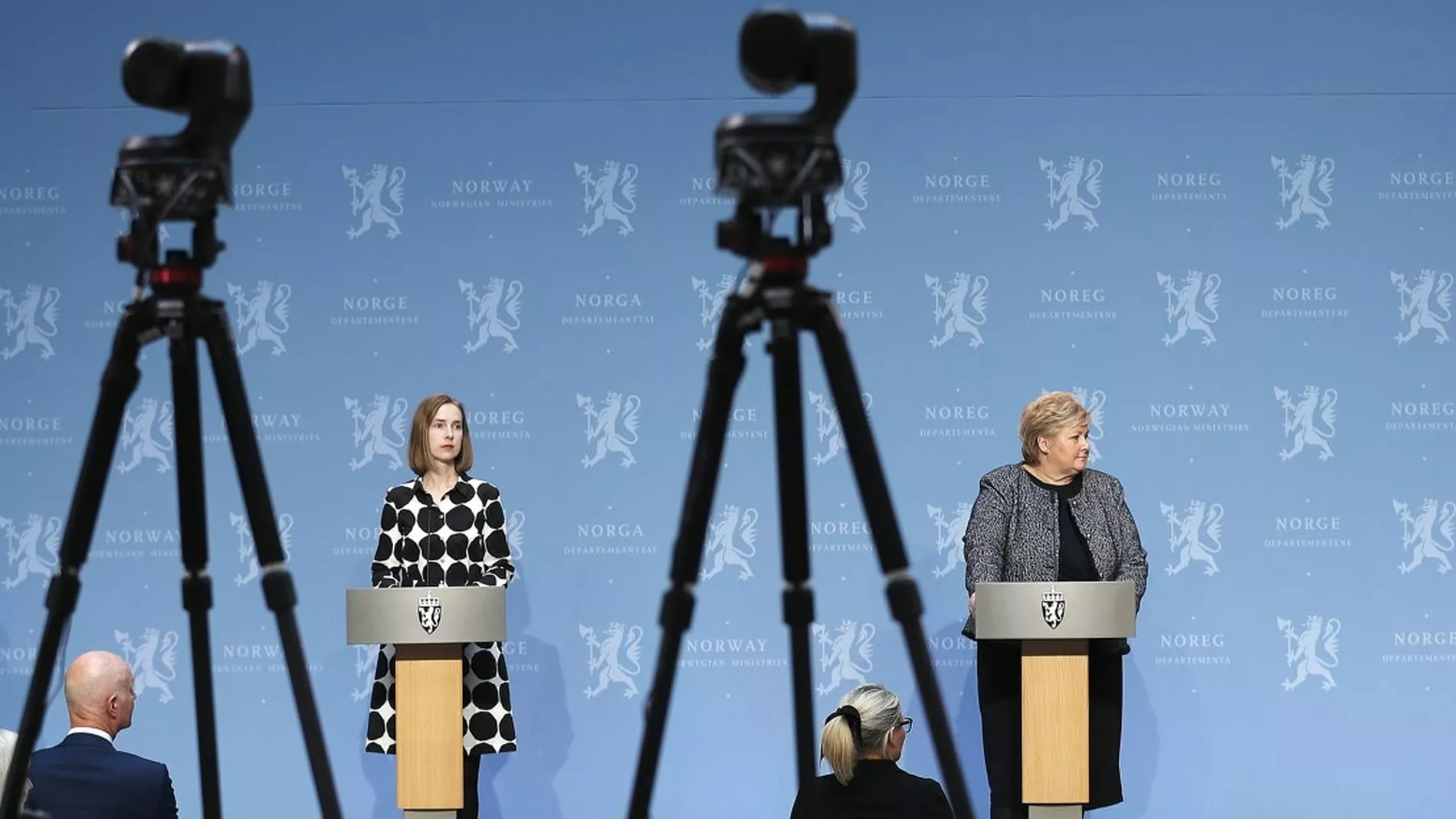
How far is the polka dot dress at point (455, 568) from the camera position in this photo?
194 inches

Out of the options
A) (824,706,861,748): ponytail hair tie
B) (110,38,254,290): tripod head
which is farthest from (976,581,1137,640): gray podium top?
(110,38,254,290): tripod head

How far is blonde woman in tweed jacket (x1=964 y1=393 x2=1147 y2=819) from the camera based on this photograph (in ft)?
15.3

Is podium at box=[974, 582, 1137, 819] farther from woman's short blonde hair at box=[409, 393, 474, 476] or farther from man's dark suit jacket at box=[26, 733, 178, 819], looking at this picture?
man's dark suit jacket at box=[26, 733, 178, 819]

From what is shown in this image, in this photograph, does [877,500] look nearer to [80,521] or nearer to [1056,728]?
[80,521]

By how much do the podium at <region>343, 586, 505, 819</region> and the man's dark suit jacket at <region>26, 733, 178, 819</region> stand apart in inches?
54.9

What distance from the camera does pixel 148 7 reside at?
626 centimetres

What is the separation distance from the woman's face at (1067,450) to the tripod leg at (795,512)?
9.16 feet

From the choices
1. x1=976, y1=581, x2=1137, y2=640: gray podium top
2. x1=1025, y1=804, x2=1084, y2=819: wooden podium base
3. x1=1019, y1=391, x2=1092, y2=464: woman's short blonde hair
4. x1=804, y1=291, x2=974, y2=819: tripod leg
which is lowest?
x1=1025, y1=804, x2=1084, y2=819: wooden podium base

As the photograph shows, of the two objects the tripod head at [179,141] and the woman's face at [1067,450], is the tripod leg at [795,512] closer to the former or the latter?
the tripod head at [179,141]

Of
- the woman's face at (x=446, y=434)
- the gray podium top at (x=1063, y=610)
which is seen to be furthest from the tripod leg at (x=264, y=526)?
the woman's face at (x=446, y=434)

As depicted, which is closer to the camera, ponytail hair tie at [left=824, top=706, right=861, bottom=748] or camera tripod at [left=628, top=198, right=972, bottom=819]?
camera tripod at [left=628, top=198, right=972, bottom=819]

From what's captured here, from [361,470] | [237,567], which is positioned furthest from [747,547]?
[237,567]

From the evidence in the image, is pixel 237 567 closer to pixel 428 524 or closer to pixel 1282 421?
pixel 428 524

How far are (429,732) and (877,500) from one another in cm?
314
